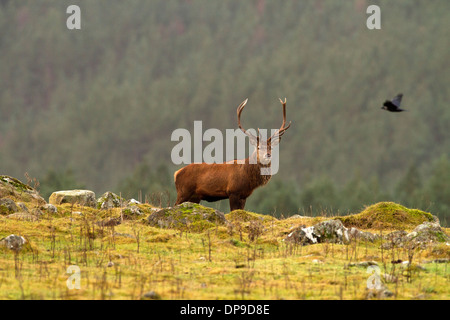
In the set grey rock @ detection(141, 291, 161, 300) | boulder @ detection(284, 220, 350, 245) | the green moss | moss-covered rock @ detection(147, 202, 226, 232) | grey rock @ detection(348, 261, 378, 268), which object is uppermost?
the green moss

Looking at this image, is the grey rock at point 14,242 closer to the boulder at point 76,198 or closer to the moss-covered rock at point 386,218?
the boulder at point 76,198

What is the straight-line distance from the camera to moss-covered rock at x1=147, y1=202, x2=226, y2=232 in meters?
17.1

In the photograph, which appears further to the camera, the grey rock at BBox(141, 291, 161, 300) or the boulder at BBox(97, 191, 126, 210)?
the boulder at BBox(97, 191, 126, 210)

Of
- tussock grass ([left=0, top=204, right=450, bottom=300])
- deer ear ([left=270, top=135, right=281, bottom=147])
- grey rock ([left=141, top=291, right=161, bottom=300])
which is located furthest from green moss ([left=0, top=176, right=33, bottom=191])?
grey rock ([left=141, top=291, right=161, bottom=300])

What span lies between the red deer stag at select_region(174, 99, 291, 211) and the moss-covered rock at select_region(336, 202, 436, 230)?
5.48 m

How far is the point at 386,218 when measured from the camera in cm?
1908

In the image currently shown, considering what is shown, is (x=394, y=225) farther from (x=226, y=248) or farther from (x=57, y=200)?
(x=57, y=200)

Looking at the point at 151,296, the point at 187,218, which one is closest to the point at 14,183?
the point at 187,218

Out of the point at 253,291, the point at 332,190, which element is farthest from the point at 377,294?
the point at 332,190

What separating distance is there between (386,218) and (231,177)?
691 centimetres

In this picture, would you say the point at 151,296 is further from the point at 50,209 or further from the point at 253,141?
the point at 253,141

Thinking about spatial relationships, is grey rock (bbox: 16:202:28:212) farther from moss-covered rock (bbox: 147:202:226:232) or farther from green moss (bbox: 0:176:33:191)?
moss-covered rock (bbox: 147:202:226:232)

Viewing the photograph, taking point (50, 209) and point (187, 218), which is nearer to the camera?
point (187, 218)

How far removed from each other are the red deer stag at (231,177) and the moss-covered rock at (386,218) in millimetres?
5485
